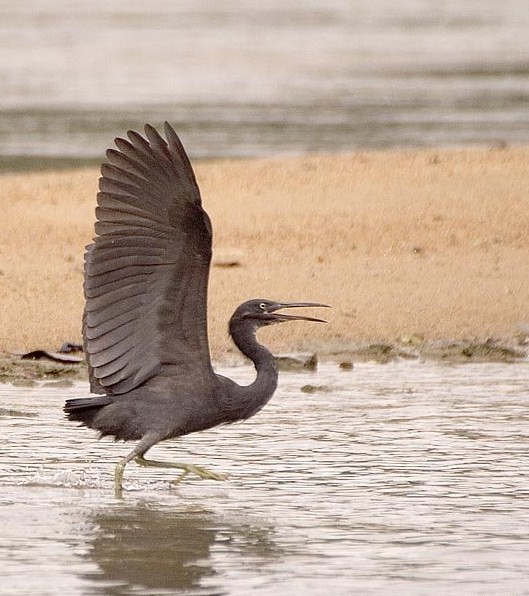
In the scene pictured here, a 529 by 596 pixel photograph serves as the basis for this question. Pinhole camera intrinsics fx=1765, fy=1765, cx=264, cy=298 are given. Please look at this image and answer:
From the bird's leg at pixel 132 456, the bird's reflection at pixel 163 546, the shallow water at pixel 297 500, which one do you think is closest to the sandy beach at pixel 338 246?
the shallow water at pixel 297 500

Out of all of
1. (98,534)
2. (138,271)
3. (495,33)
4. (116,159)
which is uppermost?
(495,33)

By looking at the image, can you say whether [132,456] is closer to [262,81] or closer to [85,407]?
[85,407]

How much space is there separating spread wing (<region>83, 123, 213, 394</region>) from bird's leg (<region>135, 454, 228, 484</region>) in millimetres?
496

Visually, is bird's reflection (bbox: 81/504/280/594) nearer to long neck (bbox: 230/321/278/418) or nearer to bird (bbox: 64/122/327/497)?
bird (bbox: 64/122/327/497)

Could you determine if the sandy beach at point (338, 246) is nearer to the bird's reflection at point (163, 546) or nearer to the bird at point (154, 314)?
the bird at point (154, 314)

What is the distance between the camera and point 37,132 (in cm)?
1916

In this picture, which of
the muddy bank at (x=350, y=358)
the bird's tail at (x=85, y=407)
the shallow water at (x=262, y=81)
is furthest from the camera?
the shallow water at (x=262, y=81)

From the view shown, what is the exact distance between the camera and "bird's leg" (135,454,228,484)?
729 centimetres

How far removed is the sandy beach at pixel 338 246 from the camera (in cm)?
1052

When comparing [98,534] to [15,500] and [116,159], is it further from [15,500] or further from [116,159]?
[116,159]

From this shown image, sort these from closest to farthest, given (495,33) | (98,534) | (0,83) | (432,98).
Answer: (98,534) < (432,98) < (0,83) < (495,33)

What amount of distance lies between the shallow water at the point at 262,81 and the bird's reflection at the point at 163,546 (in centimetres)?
1019

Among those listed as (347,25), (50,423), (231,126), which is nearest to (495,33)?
(347,25)

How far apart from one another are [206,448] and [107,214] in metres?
1.61
